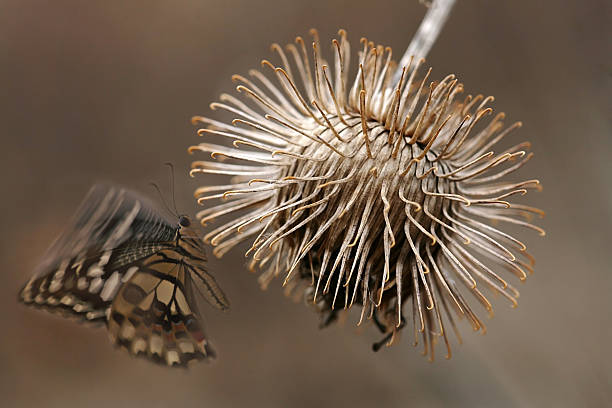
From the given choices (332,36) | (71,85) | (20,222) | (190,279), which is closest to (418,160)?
(190,279)

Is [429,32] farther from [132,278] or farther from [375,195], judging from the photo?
[132,278]

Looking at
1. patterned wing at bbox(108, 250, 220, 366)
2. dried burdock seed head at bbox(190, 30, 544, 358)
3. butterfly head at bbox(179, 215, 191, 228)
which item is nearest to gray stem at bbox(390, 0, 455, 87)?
dried burdock seed head at bbox(190, 30, 544, 358)

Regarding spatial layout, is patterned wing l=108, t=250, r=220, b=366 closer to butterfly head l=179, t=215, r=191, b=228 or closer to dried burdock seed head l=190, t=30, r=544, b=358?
butterfly head l=179, t=215, r=191, b=228

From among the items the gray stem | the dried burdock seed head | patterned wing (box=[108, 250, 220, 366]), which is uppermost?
the gray stem

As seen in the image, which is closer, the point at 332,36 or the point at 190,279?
the point at 190,279

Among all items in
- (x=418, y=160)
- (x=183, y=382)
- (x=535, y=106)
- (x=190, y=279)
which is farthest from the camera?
(x=183, y=382)

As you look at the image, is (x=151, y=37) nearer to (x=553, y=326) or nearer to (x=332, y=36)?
(x=332, y=36)

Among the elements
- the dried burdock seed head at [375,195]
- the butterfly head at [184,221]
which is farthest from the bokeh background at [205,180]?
the dried burdock seed head at [375,195]
